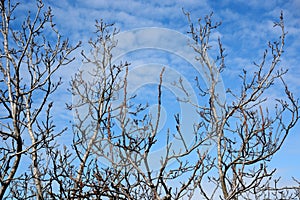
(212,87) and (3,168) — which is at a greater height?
(212,87)

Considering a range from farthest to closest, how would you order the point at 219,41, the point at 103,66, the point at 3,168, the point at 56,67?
1. the point at 103,66
2. the point at 219,41
3. the point at 56,67
4. the point at 3,168

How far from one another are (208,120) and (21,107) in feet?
14.4

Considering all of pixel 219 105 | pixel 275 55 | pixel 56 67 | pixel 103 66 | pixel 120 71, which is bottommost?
pixel 219 105

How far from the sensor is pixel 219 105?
8305 mm

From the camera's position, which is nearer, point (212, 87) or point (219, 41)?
point (212, 87)

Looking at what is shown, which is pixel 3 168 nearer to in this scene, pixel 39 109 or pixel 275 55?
pixel 39 109

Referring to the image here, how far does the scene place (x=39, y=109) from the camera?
729 cm

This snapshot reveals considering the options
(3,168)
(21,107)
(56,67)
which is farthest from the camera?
(56,67)

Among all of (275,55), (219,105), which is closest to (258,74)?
(275,55)

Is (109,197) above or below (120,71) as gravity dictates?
below

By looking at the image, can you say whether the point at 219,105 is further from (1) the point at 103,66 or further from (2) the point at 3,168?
(2) the point at 3,168

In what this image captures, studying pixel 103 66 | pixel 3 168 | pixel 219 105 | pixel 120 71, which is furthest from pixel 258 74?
pixel 3 168

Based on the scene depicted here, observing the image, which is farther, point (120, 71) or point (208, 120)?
point (120, 71)

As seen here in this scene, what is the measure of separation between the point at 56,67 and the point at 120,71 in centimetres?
262
